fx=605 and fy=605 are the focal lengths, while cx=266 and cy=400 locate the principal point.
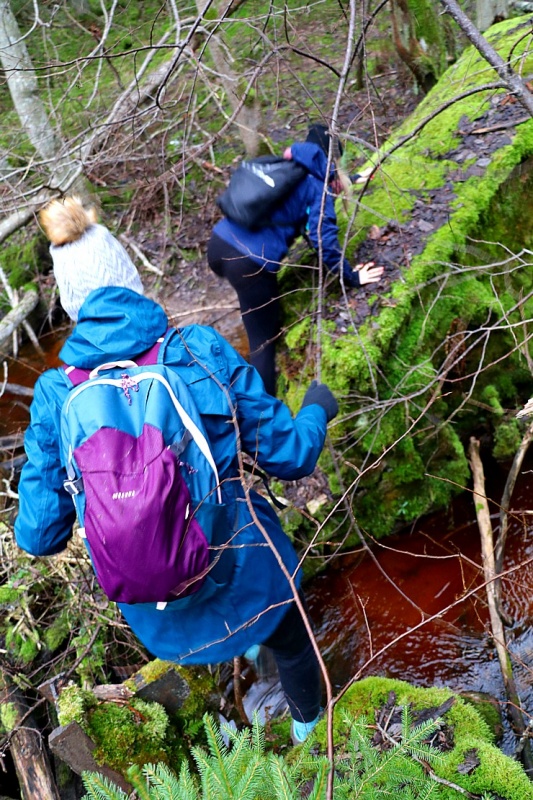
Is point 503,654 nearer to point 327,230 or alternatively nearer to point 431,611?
point 431,611

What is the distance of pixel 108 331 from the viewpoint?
76.5 inches

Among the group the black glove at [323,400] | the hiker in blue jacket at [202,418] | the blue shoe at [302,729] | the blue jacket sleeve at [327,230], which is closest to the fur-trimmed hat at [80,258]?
the hiker in blue jacket at [202,418]

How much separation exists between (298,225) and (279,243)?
177mm

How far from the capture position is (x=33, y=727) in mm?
3160

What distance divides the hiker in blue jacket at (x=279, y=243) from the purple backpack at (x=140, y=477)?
1.77 metres

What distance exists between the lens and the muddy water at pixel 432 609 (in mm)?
3141

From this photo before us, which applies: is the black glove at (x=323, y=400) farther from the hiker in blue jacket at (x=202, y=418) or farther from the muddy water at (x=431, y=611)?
the muddy water at (x=431, y=611)

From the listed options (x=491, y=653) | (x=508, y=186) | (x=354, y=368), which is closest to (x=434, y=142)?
(x=508, y=186)

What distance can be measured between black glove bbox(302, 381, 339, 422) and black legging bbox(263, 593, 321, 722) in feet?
2.70

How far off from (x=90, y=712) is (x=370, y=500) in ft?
6.30

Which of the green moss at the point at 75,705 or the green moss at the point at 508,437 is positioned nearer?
the green moss at the point at 75,705

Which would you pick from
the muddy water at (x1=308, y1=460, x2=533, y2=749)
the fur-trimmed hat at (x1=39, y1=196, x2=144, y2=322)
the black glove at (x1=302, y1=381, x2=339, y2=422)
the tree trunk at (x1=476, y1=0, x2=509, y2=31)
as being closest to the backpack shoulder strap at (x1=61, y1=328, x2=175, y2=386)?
the fur-trimmed hat at (x1=39, y1=196, x2=144, y2=322)

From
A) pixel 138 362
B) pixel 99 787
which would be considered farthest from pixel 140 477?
pixel 99 787

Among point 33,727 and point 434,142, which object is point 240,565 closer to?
point 33,727
